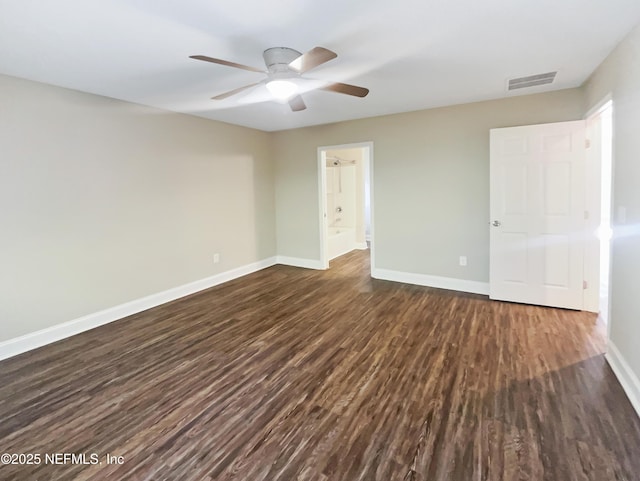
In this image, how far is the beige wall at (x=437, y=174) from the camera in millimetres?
4109

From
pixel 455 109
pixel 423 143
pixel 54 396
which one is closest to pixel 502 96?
pixel 455 109

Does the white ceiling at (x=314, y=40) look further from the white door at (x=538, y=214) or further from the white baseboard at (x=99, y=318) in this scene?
the white baseboard at (x=99, y=318)

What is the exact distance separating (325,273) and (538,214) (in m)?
3.12

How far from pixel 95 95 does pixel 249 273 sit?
324 cm

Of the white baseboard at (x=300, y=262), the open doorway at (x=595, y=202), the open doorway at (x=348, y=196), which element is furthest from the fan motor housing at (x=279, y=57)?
the open doorway at (x=348, y=196)

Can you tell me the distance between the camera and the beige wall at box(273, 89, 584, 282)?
13.5ft

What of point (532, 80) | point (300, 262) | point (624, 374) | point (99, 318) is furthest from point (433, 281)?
point (99, 318)

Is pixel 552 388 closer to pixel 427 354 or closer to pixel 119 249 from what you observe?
pixel 427 354

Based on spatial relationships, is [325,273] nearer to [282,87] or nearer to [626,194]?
[282,87]

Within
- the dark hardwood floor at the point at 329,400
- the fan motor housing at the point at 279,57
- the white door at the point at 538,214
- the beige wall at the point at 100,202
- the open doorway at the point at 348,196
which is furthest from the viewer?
the open doorway at the point at 348,196

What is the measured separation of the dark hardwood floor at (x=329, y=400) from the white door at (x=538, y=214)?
0.32 m

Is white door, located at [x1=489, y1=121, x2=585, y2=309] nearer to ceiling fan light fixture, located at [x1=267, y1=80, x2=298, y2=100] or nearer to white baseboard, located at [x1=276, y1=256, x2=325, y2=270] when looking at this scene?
ceiling fan light fixture, located at [x1=267, y1=80, x2=298, y2=100]

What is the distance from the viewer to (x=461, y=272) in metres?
4.57

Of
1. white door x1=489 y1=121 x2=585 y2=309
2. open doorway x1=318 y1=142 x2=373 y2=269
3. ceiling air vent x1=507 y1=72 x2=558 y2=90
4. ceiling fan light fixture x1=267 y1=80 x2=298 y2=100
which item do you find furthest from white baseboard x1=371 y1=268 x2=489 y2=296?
ceiling fan light fixture x1=267 y1=80 x2=298 y2=100
